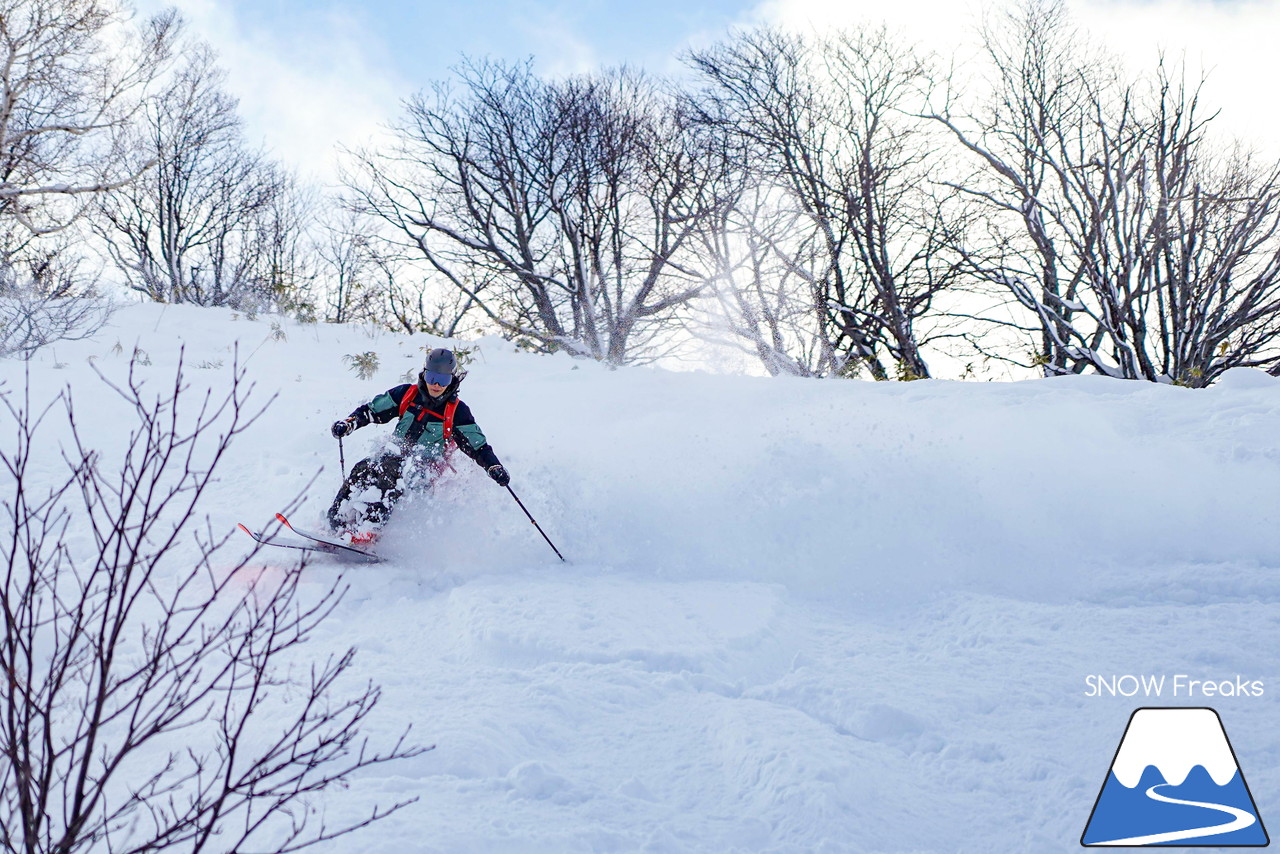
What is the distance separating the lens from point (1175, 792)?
2641 mm

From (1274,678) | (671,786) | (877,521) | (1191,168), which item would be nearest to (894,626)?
(877,521)

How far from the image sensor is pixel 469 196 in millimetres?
17062

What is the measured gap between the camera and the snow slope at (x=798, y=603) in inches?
105

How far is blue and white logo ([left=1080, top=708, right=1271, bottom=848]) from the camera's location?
2.41 metres

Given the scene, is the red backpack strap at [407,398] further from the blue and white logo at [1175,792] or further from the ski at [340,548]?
the blue and white logo at [1175,792]

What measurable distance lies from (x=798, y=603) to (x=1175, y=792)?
2.36 m

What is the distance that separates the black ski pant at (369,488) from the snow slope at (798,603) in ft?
0.63

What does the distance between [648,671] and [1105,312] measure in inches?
407

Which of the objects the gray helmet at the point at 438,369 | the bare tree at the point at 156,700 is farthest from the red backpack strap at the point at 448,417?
the bare tree at the point at 156,700

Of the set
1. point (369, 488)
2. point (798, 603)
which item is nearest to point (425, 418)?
point (369, 488)

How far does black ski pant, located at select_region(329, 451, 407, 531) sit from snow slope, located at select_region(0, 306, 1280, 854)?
0.63 feet

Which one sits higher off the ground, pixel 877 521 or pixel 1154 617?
pixel 877 521

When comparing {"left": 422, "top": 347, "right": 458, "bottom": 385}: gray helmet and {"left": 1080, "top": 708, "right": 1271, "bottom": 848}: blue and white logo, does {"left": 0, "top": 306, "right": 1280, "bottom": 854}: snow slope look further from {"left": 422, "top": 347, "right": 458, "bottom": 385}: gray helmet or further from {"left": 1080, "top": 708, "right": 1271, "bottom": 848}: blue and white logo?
{"left": 422, "top": 347, "right": 458, "bottom": 385}: gray helmet

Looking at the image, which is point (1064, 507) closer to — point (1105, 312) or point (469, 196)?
point (1105, 312)
